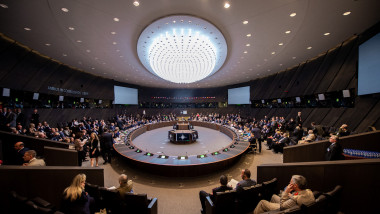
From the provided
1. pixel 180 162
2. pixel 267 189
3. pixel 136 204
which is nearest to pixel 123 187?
pixel 136 204

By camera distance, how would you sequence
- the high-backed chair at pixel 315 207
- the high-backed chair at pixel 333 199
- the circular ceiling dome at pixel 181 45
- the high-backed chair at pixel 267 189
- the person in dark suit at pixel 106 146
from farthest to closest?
the person in dark suit at pixel 106 146
the circular ceiling dome at pixel 181 45
the high-backed chair at pixel 267 189
the high-backed chair at pixel 333 199
the high-backed chair at pixel 315 207

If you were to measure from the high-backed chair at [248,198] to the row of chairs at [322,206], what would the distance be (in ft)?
1.88

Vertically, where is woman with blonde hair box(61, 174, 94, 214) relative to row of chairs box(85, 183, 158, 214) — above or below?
above

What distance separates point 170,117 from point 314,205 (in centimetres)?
2036

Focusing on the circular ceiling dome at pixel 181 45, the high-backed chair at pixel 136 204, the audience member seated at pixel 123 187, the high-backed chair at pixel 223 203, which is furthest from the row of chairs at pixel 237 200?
the circular ceiling dome at pixel 181 45

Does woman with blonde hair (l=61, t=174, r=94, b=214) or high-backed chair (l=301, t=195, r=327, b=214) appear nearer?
high-backed chair (l=301, t=195, r=327, b=214)

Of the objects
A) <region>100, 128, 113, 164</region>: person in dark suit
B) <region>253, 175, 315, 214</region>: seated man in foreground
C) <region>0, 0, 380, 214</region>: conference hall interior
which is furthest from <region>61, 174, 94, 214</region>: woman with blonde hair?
<region>100, 128, 113, 164</region>: person in dark suit

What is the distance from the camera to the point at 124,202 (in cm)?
230

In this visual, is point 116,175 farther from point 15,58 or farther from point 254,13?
point 15,58

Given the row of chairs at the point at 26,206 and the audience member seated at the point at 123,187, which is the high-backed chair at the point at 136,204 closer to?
the audience member seated at the point at 123,187

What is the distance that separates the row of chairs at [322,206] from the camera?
5.32ft

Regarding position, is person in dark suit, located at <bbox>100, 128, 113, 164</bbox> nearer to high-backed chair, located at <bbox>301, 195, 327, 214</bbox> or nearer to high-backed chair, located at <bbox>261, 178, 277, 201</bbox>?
high-backed chair, located at <bbox>261, 178, 277, 201</bbox>

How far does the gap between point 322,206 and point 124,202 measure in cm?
296

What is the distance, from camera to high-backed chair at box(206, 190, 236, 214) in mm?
2244
